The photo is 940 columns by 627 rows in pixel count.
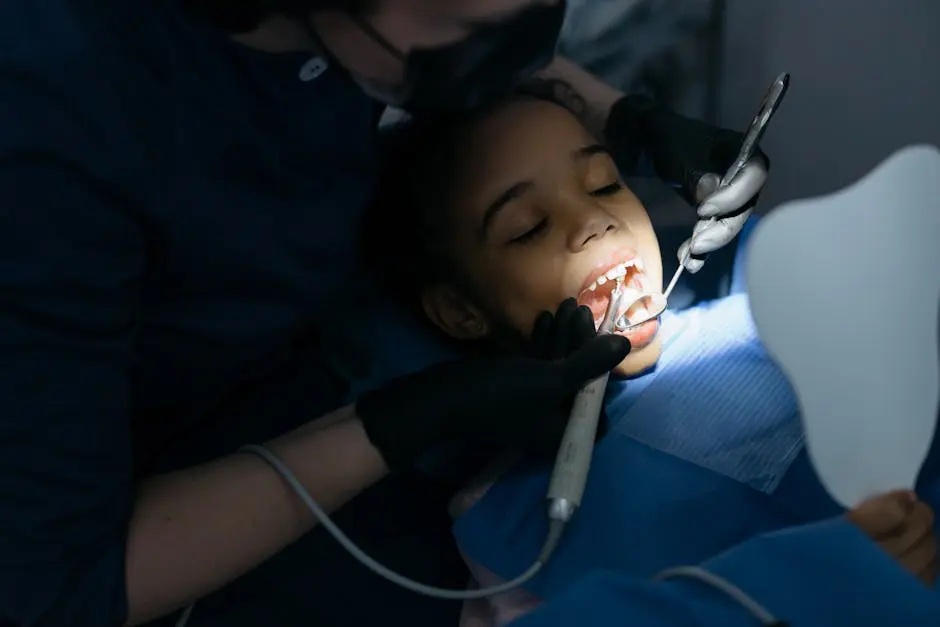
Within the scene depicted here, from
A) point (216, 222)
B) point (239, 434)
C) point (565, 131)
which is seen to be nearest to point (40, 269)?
point (216, 222)

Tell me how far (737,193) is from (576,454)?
362 millimetres

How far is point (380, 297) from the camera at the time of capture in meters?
1.25

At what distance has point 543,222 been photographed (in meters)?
1.05

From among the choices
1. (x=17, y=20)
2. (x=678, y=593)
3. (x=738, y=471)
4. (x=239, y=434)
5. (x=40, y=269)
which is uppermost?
(x=17, y=20)

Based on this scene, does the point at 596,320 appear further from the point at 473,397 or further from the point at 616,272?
the point at 473,397

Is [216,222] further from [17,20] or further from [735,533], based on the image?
[735,533]

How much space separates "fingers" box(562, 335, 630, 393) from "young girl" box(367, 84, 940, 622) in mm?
101

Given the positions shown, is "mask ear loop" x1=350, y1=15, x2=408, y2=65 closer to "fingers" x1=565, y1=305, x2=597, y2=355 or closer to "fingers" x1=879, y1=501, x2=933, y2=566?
"fingers" x1=565, y1=305, x2=597, y2=355

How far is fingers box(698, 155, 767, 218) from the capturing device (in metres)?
1.05

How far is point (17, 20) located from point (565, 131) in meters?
0.59

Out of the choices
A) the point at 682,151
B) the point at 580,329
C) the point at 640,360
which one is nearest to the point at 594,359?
the point at 580,329

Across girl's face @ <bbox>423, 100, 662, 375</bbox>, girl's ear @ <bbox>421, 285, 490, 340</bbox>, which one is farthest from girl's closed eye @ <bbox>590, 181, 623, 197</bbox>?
girl's ear @ <bbox>421, 285, 490, 340</bbox>

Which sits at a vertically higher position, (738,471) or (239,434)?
(738,471)

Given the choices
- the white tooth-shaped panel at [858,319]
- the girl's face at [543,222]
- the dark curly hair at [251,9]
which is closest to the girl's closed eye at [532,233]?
the girl's face at [543,222]
